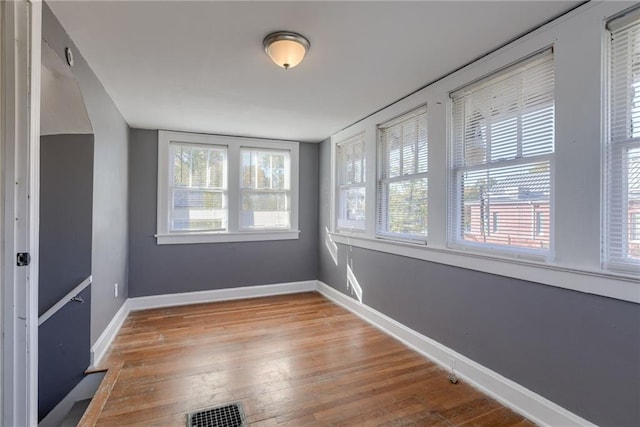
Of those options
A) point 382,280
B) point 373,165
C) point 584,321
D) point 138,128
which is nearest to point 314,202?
point 373,165

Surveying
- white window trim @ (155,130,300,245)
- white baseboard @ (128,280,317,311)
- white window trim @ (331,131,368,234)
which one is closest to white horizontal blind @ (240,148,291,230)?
white window trim @ (155,130,300,245)

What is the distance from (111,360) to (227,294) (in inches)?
75.0

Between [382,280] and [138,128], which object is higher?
[138,128]

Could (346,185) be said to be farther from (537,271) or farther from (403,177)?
(537,271)

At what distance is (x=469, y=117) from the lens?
2.51 meters

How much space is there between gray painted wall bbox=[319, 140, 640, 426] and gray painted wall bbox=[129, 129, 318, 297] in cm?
219

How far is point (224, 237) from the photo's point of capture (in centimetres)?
455

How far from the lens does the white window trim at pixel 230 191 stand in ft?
13.9

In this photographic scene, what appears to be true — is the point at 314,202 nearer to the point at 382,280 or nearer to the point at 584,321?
the point at 382,280

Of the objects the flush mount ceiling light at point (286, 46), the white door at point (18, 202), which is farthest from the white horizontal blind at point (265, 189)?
the white door at point (18, 202)

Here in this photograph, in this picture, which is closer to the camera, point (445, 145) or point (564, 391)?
point (564, 391)

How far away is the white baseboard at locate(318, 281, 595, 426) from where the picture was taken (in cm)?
186

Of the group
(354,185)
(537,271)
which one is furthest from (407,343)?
(354,185)

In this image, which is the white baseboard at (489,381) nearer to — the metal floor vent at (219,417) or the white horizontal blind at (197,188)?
the metal floor vent at (219,417)
